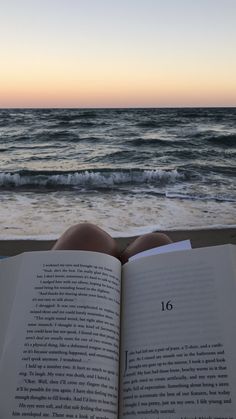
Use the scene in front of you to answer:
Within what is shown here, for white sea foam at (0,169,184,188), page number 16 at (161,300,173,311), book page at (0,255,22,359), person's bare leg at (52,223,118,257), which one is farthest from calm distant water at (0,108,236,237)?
page number 16 at (161,300,173,311)

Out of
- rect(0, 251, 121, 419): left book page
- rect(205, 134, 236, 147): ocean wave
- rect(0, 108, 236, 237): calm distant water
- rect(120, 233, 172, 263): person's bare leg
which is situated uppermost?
rect(205, 134, 236, 147): ocean wave

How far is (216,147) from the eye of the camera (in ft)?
37.6

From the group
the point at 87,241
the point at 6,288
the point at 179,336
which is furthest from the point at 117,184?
the point at 179,336

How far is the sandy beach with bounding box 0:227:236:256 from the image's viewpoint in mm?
3160

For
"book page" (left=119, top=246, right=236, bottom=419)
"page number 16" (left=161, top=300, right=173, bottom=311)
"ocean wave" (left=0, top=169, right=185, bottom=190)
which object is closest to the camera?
"book page" (left=119, top=246, right=236, bottom=419)

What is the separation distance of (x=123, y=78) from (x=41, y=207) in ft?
43.0

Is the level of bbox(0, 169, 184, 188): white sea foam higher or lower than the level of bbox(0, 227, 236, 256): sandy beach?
higher

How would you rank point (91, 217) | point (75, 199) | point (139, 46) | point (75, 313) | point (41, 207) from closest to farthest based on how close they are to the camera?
point (75, 313)
point (91, 217)
point (41, 207)
point (75, 199)
point (139, 46)

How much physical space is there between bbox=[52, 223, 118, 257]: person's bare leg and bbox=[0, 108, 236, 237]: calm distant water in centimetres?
218

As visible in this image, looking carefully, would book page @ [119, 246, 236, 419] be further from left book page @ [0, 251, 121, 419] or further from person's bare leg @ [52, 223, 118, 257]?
person's bare leg @ [52, 223, 118, 257]

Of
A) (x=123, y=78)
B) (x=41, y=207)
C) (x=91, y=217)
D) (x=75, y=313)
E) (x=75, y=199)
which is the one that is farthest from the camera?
(x=123, y=78)

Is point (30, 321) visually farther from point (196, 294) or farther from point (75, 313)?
point (196, 294)

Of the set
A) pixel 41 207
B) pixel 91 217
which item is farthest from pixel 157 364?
pixel 41 207

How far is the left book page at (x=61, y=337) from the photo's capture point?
706mm
